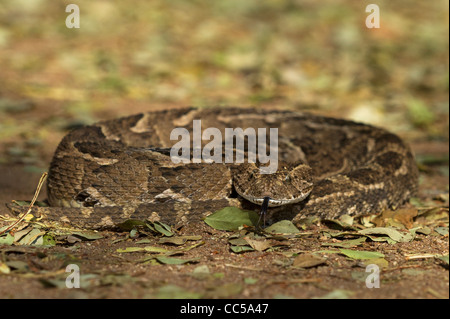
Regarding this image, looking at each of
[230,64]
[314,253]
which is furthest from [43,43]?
[314,253]

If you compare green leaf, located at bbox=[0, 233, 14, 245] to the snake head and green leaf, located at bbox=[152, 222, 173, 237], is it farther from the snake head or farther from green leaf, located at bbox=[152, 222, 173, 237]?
the snake head

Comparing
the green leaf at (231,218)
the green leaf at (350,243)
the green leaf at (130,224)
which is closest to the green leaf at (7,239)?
the green leaf at (130,224)

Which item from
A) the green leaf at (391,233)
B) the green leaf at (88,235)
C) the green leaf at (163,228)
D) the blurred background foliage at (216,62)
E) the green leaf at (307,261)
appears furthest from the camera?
the blurred background foliage at (216,62)

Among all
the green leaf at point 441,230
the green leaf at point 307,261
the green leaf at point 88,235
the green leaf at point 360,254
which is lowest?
the green leaf at point 441,230

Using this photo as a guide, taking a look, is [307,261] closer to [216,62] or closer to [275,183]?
[275,183]

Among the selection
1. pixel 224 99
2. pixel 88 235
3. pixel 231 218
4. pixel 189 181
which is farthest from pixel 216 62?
pixel 88 235

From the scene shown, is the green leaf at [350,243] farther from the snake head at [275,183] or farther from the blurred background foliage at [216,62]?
the blurred background foliage at [216,62]

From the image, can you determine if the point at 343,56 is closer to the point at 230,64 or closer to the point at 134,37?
the point at 230,64
